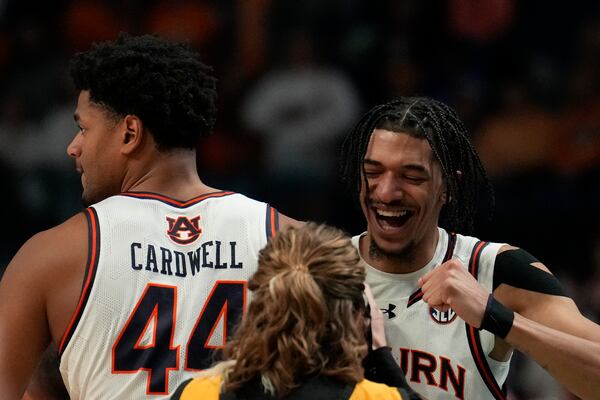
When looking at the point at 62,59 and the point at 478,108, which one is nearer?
the point at 478,108

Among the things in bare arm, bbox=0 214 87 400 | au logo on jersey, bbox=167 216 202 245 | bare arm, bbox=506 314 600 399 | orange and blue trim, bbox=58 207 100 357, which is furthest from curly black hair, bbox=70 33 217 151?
bare arm, bbox=506 314 600 399

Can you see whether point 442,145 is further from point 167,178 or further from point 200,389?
point 200,389

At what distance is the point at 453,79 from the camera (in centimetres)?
813

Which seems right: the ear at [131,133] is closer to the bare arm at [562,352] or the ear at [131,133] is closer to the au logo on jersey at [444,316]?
the au logo on jersey at [444,316]

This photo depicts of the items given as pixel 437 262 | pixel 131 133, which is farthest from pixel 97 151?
pixel 437 262

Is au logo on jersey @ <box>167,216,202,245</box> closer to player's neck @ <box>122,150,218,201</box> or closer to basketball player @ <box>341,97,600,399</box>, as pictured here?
player's neck @ <box>122,150,218,201</box>

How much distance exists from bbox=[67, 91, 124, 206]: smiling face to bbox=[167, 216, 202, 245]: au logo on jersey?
0.29 meters

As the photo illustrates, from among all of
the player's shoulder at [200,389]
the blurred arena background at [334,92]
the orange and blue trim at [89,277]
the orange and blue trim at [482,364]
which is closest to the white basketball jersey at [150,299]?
the orange and blue trim at [89,277]

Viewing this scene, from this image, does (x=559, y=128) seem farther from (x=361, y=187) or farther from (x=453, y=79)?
(x=361, y=187)

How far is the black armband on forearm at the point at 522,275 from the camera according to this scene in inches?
137

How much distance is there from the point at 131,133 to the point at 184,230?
15.1 inches

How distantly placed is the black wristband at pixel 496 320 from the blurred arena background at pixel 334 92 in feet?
12.7

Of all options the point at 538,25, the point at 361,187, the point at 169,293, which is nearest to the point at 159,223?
the point at 169,293

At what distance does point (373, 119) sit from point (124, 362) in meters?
1.27
